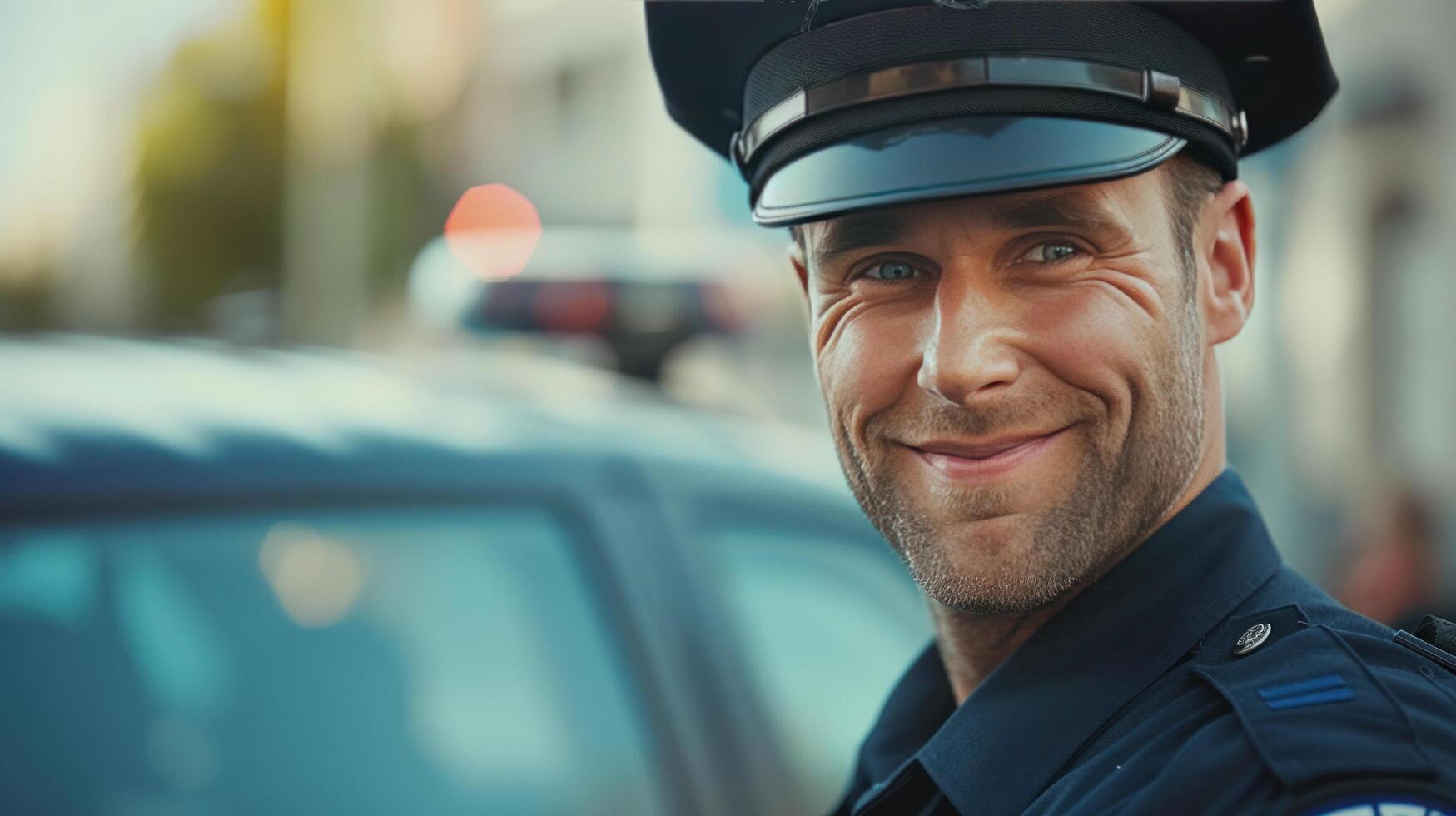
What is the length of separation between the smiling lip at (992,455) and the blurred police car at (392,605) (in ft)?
3.62

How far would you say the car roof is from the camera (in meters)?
2.28

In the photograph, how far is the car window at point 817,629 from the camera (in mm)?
2668

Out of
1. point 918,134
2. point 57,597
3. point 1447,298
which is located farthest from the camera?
point 1447,298

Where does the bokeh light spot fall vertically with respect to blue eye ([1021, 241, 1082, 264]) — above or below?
above

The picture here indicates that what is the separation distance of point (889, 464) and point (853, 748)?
127 centimetres

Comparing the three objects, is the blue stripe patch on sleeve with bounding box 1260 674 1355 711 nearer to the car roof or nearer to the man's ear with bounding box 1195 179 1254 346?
the man's ear with bounding box 1195 179 1254 346

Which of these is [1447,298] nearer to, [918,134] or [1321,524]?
[1321,524]

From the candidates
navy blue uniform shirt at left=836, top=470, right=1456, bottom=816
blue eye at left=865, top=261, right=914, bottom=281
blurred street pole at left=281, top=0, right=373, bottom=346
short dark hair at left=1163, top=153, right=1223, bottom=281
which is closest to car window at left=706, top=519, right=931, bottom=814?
navy blue uniform shirt at left=836, top=470, right=1456, bottom=816

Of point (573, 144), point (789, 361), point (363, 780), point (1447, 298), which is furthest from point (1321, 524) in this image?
point (573, 144)

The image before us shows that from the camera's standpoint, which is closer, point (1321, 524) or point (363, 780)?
point (363, 780)

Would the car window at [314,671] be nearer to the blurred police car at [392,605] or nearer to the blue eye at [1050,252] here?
the blurred police car at [392,605]

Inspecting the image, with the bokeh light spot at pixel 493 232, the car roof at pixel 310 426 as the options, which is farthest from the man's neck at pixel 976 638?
the bokeh light spot at pixel 493 232

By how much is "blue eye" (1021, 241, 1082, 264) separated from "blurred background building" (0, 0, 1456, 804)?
1.89 metres

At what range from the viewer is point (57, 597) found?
2.20 metres
